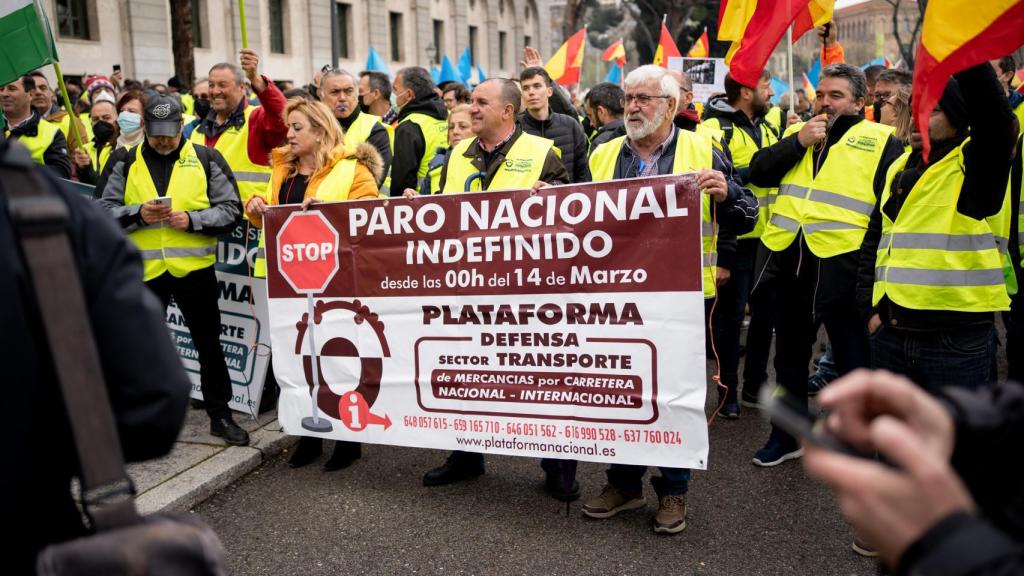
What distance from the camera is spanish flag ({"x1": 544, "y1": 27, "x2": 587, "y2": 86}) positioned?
1374cm

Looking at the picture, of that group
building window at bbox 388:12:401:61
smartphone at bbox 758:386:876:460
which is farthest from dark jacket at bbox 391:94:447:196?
building window at bbox 388:12:401:61

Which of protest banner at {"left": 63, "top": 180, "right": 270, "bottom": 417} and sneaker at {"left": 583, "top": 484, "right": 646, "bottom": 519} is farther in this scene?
protest banner at {"left": 63, "top": 180, "right": 270, "bottom": 417}

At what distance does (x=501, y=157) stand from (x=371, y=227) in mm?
807

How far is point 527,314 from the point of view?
4.30 metres

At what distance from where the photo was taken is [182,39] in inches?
822

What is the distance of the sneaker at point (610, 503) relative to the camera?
4.38 metres

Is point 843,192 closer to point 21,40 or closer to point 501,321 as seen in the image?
point 501,321

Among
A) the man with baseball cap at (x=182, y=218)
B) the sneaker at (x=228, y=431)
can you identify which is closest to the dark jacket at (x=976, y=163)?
the sneaker at (x=228, y=431)

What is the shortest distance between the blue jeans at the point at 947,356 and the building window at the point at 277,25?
34600 millimetres

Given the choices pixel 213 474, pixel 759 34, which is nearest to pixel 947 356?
pixel 759 34

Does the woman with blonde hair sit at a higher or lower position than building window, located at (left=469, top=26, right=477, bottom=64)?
lower

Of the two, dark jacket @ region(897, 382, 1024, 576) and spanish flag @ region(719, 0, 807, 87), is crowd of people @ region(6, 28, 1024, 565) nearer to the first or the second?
spanish flag @ region(719, 0, 807, 87)

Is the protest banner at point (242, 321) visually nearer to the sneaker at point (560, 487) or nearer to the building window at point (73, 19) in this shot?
the sneaker at point (560, 487)

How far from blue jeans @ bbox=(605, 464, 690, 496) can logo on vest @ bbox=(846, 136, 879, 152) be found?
209cm
